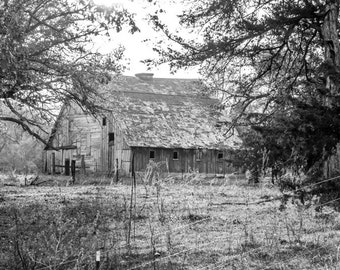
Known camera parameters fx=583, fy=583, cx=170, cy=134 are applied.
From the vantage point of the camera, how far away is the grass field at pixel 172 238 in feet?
25.1

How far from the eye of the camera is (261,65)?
51.5ft

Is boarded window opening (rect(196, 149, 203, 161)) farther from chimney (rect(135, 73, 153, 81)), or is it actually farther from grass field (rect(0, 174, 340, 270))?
grass field (rect(0, 174, 340, 270))

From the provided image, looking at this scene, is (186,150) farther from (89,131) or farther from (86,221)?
(86,221)

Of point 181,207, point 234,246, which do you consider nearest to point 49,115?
point 181,207

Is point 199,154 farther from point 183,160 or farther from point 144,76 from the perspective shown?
point 144,76

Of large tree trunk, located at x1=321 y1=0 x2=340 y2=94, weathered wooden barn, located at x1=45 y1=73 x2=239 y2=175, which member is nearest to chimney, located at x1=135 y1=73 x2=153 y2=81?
weathered wooden barn, located at x1=45 y1=73 x2=239 y2=175

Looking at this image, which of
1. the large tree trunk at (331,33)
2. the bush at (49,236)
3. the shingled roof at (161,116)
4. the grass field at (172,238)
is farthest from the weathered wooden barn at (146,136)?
the large tree trunk at (331,33)

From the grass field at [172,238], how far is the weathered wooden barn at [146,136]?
2463cm

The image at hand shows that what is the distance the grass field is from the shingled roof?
24.8 m

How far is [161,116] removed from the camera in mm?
44219

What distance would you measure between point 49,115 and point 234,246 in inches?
485

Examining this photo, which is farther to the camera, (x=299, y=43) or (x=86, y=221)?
(x=299, y=43)

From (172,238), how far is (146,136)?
3096 cm

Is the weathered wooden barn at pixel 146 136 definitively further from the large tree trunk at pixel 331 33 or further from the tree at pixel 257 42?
the large tree trunk at pixel 331 33
